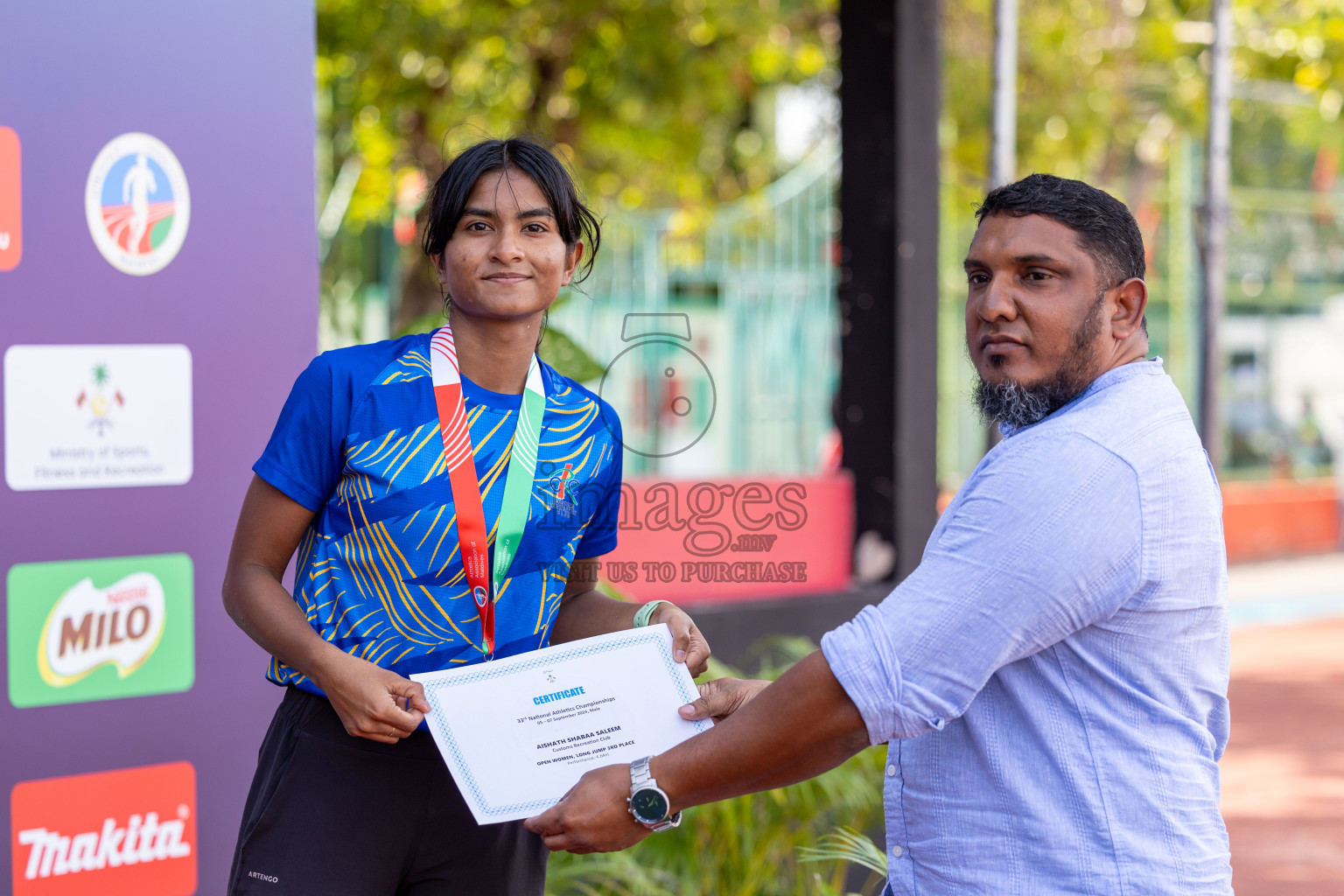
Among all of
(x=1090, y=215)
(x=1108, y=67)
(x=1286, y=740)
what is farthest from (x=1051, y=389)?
(x=1108, y=67)

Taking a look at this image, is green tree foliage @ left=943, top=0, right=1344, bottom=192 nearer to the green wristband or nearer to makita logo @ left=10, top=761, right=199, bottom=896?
makita logo @ left=10, top=761, right=199, bottom=896

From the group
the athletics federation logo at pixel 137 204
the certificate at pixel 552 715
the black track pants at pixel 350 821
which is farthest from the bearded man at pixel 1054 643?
the athletics federation logo at pixel 137 204

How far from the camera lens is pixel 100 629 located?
3006 millimetres

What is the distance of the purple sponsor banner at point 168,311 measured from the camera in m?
2.93

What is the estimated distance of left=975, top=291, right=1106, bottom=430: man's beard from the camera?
5.71 ft

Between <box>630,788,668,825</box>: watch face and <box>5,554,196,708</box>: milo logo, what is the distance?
1.70 m

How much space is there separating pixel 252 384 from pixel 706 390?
511 centimetres

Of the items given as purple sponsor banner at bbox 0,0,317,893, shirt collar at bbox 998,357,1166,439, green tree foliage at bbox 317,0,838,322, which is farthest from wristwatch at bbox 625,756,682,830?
green tree foliage at bbox 317,0,838,322

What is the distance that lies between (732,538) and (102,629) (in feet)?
6.80

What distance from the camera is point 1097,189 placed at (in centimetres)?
181

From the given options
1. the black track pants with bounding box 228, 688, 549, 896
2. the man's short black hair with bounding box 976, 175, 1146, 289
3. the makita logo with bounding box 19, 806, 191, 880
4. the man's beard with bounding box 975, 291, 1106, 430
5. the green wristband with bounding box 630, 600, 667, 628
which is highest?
the man's short black hair with bounding box 976, 175, 1146, 289

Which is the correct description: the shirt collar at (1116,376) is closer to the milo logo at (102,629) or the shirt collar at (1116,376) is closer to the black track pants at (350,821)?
the black track pants at (350,821)

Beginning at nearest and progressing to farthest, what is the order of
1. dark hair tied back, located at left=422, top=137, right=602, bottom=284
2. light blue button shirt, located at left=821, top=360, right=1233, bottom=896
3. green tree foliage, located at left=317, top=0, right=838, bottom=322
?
1. light blue button shirt, located at left=821, top=360, right=1233, bottom=896
2. dark hair tied back, located at left=422, top=137, right=602, bottom=284
3. green tree foliage, located at left=317, top=0, right=838, bottom=322

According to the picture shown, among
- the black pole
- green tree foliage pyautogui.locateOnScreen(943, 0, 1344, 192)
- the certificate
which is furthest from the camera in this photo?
green tree foliage pyautogui.locateOnScreen(943, 0, 1344, 192)
